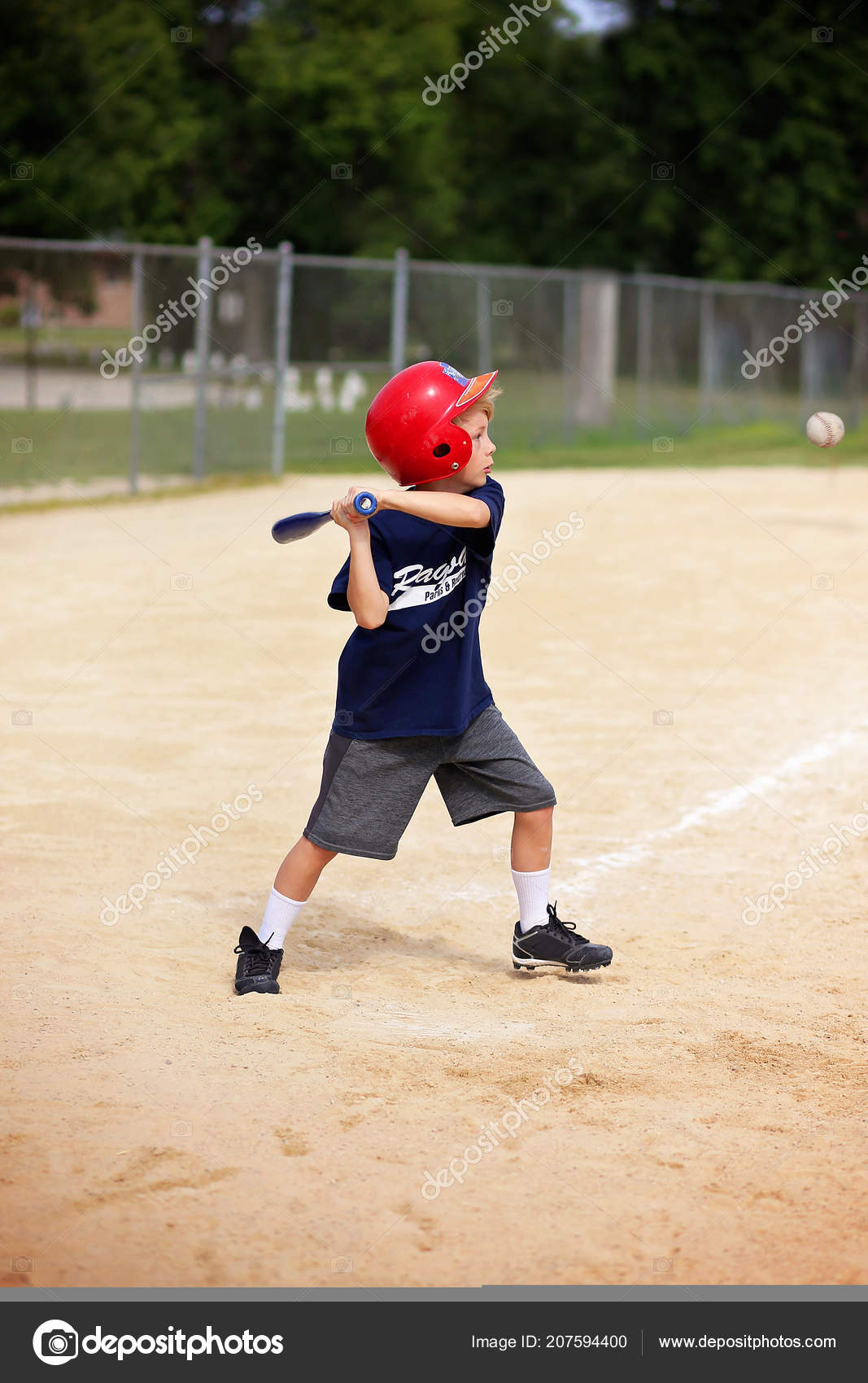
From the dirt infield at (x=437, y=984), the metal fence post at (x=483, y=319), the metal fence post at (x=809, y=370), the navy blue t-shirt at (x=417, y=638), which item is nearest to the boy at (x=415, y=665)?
the navy blue t-shirt at (x=417, y=638)

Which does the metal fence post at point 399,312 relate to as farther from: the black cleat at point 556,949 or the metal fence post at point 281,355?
the black cleat at point 556,949

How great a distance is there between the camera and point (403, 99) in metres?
40.6

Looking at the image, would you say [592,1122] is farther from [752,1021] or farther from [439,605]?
[439,605]

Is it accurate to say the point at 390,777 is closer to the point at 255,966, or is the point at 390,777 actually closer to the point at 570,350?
the point at 255,966

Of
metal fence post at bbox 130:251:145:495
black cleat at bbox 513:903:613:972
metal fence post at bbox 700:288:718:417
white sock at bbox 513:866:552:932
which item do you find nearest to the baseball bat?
white sock at bbox 513:866:552:932

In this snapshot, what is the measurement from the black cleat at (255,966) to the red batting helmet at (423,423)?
4.40ft

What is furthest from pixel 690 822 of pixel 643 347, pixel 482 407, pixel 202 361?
pixel 643 347

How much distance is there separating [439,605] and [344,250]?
123ft

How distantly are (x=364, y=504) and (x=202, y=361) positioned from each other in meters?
12.8

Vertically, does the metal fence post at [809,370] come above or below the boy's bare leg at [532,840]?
above

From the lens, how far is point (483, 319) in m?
20.2

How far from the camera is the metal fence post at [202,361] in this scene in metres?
15.4

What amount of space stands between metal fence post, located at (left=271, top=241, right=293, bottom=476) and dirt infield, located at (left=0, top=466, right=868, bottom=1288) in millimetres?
7280

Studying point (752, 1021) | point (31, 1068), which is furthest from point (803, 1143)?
point (31, 1068)
